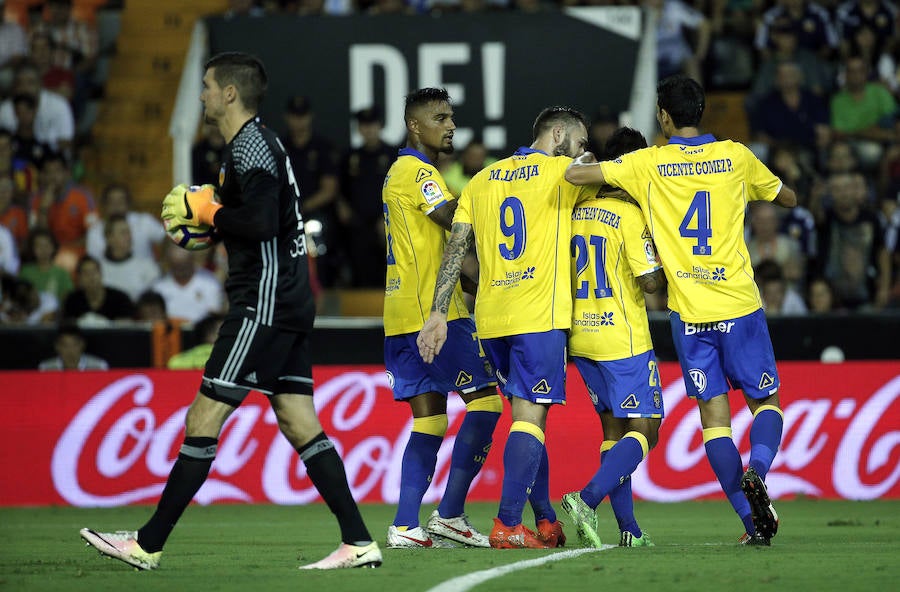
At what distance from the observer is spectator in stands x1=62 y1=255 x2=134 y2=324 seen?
13664mm

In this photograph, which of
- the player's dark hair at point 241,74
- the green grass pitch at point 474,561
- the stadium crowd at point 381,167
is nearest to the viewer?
the green grass pitch at point 474,561

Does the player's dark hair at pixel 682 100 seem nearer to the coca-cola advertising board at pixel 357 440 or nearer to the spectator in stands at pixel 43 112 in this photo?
the coca-cola advertising board at pixel 357 440

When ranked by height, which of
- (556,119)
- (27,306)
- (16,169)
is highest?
(556,119)

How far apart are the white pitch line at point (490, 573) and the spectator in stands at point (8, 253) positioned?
8.99m

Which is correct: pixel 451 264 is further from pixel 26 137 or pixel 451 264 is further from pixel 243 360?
pixel 26 137

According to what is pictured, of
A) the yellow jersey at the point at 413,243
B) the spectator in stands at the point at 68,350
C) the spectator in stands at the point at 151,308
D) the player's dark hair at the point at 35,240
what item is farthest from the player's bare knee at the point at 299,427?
the player's dark hair at the point at 35,240

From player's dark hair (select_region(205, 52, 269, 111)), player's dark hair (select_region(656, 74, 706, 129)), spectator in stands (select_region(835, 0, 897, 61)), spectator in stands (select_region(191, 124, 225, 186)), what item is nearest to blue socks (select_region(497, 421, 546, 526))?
player's dark hair (select_region(656, 74, 706, 129))

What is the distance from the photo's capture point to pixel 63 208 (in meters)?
15.3

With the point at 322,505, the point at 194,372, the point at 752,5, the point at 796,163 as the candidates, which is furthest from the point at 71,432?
the point at 752,5

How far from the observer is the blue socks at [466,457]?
8.23 meters

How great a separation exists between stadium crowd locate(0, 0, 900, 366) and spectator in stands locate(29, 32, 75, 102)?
3 cm

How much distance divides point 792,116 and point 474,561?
10.3m

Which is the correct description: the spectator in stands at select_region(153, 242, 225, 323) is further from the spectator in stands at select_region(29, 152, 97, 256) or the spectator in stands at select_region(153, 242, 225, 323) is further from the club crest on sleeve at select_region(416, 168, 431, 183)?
the club crest on sleeve at select_region(416, 168, 431, 183)

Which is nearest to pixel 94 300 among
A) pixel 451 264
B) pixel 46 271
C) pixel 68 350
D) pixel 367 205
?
pixel 46 271
